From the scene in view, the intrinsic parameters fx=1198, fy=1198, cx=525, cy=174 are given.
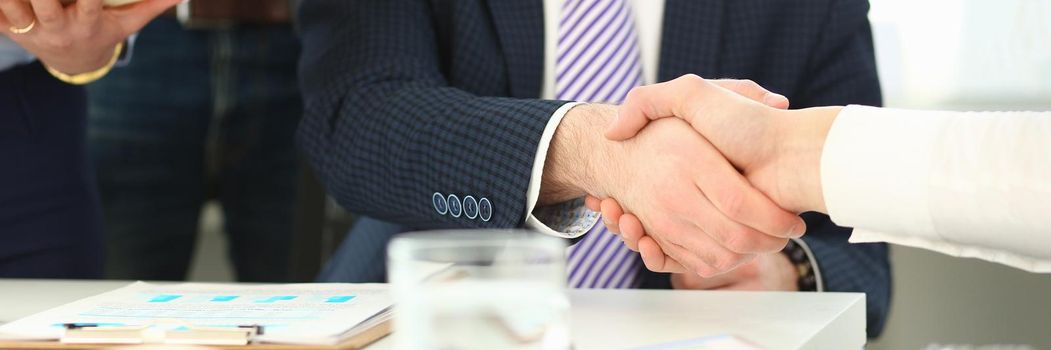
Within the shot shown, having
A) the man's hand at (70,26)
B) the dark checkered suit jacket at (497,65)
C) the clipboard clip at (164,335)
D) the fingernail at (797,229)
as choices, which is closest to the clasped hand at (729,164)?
the fingernail at (797,229)

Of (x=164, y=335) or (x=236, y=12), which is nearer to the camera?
(x=164, y=335)

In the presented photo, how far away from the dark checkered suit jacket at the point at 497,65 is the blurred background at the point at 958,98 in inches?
35.5

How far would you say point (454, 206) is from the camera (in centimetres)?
114

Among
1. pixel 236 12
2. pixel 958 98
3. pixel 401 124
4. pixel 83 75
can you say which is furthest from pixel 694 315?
pixel 958 98

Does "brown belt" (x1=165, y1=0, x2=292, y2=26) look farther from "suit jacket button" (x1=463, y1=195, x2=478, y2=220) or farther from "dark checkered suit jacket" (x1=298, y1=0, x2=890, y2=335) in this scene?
"suit jacket button" (x1=463, y1=195, x2=478, y2=220)

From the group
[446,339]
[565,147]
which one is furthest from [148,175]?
[446,339]

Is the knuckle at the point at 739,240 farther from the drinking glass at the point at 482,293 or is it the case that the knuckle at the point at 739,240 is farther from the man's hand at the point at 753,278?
the drinking glass at the point at 482,293

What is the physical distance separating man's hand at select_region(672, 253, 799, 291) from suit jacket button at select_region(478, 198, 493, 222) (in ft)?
0.71

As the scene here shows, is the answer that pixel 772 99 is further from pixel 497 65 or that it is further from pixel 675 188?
pixel 497 65

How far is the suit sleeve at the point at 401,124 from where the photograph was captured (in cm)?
110

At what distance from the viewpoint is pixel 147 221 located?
219 cm

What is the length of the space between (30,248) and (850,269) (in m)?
0.88

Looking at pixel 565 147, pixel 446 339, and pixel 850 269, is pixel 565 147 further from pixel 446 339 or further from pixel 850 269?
pixel 446 339

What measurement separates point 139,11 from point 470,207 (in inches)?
15.3
